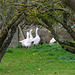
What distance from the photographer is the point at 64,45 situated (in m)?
8.57

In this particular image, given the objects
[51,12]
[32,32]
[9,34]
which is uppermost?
[51,12]

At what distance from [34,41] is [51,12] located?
29.0 ft

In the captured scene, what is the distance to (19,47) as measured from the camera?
755 inches

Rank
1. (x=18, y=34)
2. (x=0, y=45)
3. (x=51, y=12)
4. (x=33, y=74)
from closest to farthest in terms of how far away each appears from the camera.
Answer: (x=33, y=74) < (x=0, y=45) < (x=51, y=12) < (x=18, y=34)

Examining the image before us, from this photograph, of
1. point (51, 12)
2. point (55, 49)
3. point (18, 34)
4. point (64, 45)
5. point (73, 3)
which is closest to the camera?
point (73, 3)

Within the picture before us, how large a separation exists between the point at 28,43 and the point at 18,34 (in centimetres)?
328

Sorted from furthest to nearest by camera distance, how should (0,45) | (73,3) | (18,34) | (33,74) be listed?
(18,34) → (0,45) → (33,74) → (73,3)

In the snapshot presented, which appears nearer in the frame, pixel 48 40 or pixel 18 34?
pixel 48 40

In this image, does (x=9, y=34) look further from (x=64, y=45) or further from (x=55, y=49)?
(x=55, y=49)

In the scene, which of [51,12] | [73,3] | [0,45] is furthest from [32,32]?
[73,3]

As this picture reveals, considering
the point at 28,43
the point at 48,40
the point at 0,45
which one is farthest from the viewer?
the point at 48,40

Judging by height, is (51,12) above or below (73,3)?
below

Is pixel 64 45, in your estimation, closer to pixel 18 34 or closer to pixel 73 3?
pixel 73 3

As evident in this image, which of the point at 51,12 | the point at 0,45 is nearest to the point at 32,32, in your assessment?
the point at 51,12
